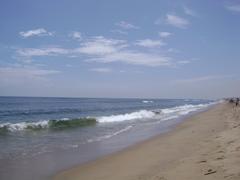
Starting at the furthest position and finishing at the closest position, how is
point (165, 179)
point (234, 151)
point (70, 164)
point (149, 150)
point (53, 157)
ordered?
point (149, 150) → point (53, 157) → point (70, 164) → point (234, 151) → point (165, 179)

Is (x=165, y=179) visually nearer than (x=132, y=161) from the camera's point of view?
Yes

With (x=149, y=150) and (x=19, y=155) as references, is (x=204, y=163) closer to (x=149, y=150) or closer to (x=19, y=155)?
(x=149, y=150)

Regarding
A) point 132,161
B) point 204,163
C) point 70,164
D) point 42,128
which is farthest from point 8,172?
point 42,128

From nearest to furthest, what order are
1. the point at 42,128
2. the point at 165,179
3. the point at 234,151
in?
the point at 165,179 → the point at 234,151 → the point at 42,128

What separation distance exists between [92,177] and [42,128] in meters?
15.3

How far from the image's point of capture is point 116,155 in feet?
37.9

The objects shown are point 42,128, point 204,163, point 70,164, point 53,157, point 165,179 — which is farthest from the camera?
point 42,128

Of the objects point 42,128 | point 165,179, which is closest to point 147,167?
point 165,179

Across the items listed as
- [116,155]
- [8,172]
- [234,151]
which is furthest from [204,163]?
[8,172]

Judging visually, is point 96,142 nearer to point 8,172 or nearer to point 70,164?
point 70,164

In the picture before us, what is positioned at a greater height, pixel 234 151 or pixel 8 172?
pixel 234 151

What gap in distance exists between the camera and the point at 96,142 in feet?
49.1

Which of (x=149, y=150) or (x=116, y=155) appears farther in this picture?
(x=149, y=150)

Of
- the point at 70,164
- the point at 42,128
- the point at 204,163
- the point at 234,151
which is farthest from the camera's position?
the point at 42,128
